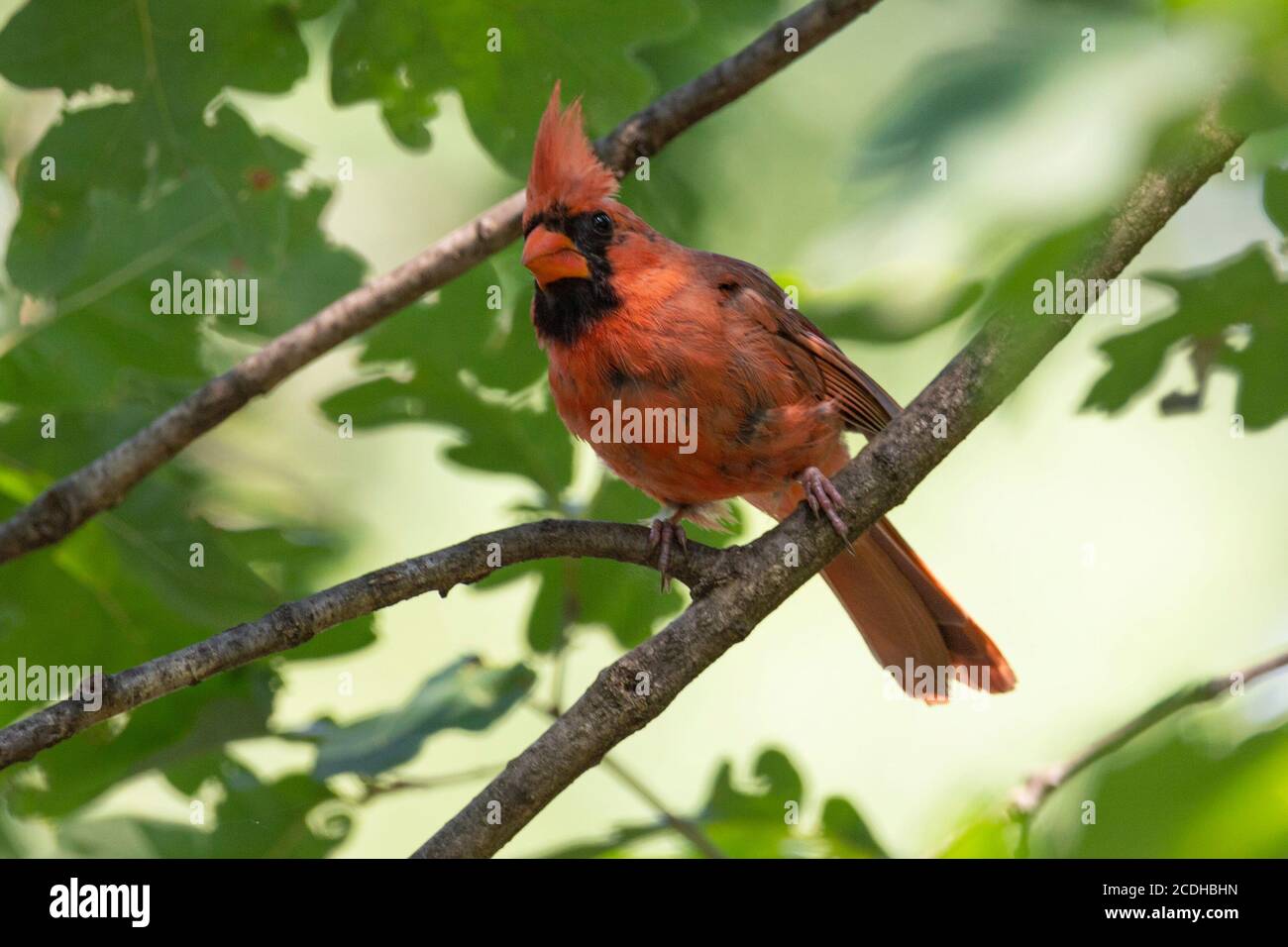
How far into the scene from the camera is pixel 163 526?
3299mm

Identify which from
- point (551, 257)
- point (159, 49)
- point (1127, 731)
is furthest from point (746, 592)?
point (159, 49)

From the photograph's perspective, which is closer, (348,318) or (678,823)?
(678,823)

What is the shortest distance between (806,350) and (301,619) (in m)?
1.64

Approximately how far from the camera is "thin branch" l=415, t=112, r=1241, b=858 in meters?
1.99

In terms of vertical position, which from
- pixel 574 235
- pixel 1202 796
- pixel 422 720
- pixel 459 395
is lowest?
pixel 1202 796

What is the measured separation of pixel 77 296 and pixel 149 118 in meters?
0.57

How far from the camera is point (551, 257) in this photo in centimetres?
312

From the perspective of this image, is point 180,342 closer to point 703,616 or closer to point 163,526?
point 163,526

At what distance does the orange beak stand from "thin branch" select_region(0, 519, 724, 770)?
95 centimetres

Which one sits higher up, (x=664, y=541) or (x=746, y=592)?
(x=664, y=541)

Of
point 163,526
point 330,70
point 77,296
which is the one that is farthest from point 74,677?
point 330,70

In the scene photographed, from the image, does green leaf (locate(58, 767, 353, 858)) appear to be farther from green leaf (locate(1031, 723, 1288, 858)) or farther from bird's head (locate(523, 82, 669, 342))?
green leaf (locate(1031, 723, 1288, 858))

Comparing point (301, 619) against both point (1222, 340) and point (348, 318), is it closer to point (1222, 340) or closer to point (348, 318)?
point (348, 318)

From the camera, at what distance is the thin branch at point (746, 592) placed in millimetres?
1985
